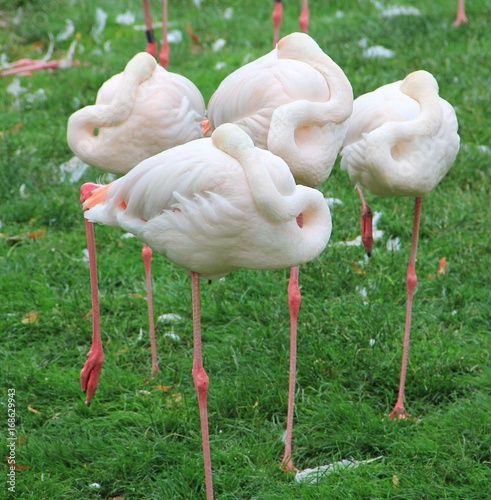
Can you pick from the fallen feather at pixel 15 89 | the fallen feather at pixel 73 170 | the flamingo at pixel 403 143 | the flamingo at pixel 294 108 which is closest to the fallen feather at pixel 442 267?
the flamingo at pixel 403 143

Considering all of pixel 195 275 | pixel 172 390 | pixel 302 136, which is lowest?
pixel 172 390

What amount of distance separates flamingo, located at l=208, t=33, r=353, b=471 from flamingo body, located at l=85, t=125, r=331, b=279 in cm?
37

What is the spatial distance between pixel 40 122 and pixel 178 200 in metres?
3.78

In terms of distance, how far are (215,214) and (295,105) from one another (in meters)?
0.71

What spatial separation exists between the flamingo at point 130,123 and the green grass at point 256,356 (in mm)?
348

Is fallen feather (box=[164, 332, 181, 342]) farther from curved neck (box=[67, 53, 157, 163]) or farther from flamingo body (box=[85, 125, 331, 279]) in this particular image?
flamingo body (box=[85, 125, 331, 279])

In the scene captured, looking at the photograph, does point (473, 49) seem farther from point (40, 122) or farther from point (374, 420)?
point (374, 420)

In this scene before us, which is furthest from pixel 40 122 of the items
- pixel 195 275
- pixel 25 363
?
pixel 195 275

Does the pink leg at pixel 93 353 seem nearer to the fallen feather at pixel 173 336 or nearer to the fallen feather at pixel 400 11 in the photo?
the fallen feather at pixel 173 336

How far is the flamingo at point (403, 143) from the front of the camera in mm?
3131

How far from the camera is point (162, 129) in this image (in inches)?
139

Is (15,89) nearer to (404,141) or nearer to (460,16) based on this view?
(460,16)

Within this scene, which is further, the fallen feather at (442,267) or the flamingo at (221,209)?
the fallen feather at (442,267)

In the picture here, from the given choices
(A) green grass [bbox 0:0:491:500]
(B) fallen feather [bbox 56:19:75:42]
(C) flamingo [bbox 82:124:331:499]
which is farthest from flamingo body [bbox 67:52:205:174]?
(B) fallen feather [bbox 56:19:75:42]
